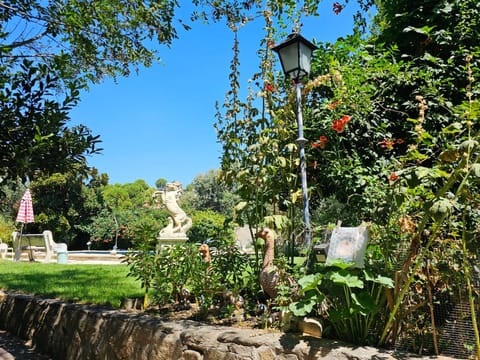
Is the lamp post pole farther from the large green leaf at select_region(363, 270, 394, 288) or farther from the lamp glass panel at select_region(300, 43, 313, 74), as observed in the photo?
the large green leaf at select_region(363, 270, 394, 288)

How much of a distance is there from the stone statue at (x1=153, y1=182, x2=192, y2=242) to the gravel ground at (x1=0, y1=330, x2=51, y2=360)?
12.5ft

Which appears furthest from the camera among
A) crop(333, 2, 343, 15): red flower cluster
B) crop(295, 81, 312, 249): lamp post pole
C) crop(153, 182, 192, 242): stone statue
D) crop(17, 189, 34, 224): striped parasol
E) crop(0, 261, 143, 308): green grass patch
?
crop(17, 189, 34, 224): striped parasol

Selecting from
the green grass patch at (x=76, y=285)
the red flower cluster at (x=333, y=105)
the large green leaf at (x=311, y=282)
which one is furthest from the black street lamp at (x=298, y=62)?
the green grass patch at (x=76, y=285)

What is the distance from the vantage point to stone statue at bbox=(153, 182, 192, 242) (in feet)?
27.3

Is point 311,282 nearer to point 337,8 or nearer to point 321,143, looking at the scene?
point 321,143

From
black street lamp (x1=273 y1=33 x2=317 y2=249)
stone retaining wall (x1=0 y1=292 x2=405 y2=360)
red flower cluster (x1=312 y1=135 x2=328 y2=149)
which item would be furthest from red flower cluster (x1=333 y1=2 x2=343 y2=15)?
stone retaining wall (x1=0 y1=292 x2=405 y2=360)

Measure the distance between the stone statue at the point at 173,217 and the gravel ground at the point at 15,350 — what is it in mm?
3800

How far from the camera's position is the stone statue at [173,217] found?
8.34m

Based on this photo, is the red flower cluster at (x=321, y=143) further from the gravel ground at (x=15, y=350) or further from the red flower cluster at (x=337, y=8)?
the gravel ground at (x=15, y=350)

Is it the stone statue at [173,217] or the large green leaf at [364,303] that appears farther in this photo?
the stone statue at [173,217]

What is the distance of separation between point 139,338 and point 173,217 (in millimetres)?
5449

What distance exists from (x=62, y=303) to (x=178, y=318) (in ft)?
5.68

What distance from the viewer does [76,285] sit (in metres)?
5.58

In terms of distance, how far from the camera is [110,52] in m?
5.38
